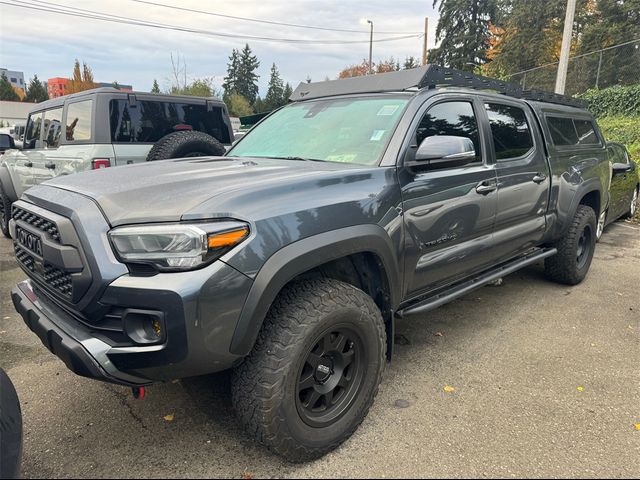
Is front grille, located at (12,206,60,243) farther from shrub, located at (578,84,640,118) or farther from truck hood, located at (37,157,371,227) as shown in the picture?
shrub, located at (578,84,640,118)

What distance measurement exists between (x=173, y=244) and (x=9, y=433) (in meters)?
1.00

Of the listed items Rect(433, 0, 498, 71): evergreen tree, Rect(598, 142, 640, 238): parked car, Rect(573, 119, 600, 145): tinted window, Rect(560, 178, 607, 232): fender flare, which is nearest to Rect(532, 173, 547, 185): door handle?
Rect(560, 178, 607, 232): fender flare

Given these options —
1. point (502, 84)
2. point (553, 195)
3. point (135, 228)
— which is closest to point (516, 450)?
point (135, 228)

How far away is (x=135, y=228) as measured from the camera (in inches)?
74.7

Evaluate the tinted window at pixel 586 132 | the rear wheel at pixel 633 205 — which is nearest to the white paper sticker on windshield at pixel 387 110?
the tinted window at pixel 586 132

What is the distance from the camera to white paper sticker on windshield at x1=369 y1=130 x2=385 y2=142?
9.36 feet

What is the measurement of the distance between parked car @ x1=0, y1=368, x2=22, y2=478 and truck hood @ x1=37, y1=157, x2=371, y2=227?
90 cm

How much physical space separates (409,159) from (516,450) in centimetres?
166

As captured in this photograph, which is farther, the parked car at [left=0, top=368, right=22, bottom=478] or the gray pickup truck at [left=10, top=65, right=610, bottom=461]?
the gray pickup truck at [left=10, top=65, right=610, bottom=461]

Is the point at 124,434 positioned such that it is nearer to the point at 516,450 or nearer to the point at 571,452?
the point at 516,450

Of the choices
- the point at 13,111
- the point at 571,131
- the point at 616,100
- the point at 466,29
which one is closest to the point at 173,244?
the point at 571,131

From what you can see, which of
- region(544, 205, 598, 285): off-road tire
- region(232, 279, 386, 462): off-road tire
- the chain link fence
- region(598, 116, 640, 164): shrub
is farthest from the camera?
the chain link fence

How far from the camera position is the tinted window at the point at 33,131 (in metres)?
6.99

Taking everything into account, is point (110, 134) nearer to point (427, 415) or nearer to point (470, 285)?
→ point (470, 285)
